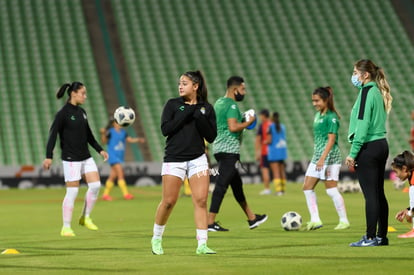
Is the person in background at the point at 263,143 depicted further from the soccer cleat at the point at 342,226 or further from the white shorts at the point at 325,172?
the soccer cleat at the point at 342,226

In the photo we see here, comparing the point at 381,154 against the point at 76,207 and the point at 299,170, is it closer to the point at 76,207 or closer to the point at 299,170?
the point at 76,207

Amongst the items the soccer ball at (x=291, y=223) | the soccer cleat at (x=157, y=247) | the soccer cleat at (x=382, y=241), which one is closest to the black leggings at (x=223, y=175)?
the soccer ball at (x=291, y=223)

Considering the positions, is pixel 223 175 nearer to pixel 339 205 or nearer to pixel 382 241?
pixel 339 205

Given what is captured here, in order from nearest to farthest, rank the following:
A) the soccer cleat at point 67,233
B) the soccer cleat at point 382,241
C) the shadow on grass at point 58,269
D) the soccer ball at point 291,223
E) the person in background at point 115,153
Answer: the shadow on grass at point 58,269 → the soccer cleat at point 382,241 → the soccer cleat at point 67,233 → the soccer ball at point 291,223 → the person in background at point 115,153

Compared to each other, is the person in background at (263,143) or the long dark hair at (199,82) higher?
the long dark hair at (199,82)

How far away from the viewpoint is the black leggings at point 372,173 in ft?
31.6

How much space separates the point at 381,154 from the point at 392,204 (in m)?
9.18

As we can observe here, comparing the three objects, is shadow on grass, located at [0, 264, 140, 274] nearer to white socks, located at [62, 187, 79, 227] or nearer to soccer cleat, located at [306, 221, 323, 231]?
white socks, located at [62, 187, 79, 227]

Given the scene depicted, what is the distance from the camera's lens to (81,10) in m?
40.3

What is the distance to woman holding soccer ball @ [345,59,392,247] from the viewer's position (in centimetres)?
959

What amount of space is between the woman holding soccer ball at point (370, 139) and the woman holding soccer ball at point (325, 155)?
3.03 meters

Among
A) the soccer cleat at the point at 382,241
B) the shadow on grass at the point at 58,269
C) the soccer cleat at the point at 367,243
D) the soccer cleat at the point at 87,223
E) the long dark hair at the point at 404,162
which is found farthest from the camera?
the soccer cleat at the point at 87,223

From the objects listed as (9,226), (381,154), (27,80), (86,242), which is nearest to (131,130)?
(27,80)

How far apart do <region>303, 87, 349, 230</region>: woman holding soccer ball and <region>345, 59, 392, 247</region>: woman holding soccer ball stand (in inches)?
119
